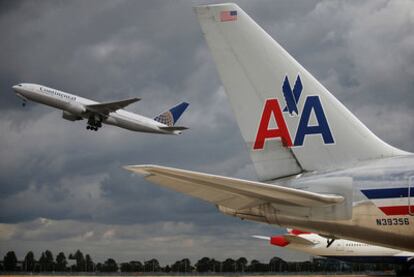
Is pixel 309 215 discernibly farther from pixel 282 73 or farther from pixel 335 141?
pixel 282 73

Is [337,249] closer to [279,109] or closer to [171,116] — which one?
[171,116]

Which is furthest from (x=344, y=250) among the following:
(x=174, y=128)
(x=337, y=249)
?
(x=174, y=128)

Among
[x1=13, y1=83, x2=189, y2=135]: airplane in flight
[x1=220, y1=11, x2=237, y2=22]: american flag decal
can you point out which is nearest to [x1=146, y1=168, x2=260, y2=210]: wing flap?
[x1=220, y1=11, x2=237, y2=22]: american flag decal

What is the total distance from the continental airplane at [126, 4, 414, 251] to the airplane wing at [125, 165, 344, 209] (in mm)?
16

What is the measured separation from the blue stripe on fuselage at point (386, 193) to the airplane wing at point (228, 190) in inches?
18.5

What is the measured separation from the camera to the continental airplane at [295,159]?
34.0 ft

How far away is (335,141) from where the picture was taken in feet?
39.6

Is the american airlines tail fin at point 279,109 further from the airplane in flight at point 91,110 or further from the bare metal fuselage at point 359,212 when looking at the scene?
the airplane in flight at point 91,110

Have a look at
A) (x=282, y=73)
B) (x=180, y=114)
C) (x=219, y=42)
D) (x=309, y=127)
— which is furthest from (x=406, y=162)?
(x=180, y=114)

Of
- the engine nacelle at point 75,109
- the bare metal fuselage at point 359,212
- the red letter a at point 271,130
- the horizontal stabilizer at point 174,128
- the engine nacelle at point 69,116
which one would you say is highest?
the engine nacelle at point 75,109

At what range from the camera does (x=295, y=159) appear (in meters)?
12.2

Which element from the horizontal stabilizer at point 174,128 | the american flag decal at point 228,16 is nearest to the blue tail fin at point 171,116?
the horizontal stabilizer at point 174,128

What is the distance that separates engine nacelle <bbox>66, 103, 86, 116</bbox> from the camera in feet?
241

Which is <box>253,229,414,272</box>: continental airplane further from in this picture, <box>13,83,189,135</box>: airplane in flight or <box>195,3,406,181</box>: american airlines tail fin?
<box>195,3,406,181</box>: american airlines tail fin
